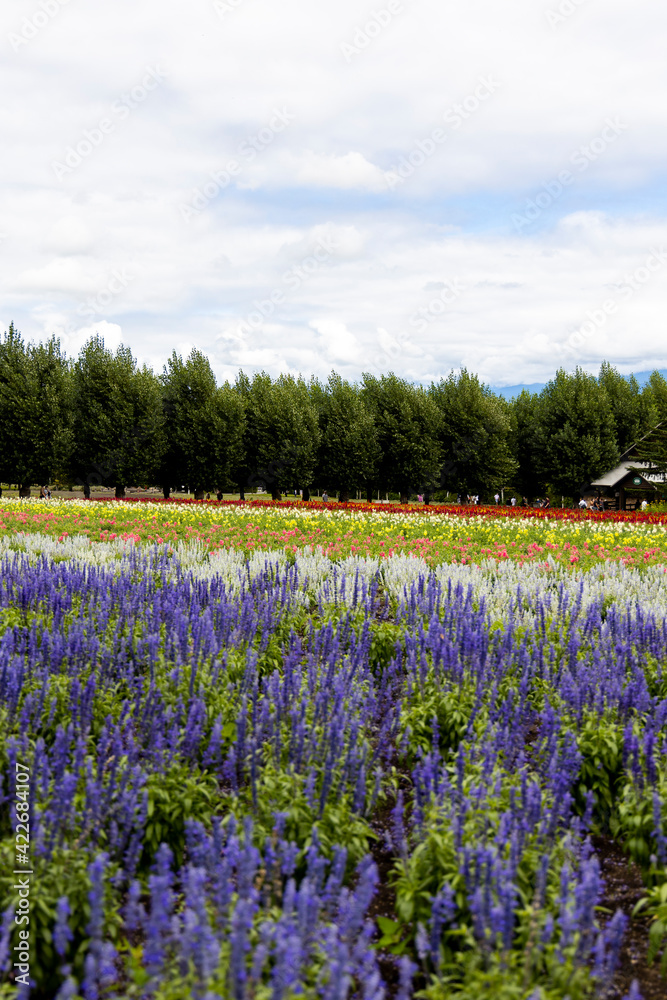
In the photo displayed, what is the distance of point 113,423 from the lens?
43688 millimetres

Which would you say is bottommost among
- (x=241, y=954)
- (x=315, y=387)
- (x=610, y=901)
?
(x=610, y=901)

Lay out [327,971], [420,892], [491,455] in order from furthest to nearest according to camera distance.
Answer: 1. [491,455]
2. [420,892]
3. [327,971]

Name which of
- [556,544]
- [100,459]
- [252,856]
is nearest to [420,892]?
[252,856]

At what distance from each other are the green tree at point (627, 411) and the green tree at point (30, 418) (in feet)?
132

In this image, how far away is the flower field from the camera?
267 centimetres

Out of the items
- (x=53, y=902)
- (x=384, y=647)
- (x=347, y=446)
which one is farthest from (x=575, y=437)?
(x=53, y=902)

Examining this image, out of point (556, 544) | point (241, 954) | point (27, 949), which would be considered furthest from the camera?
point (556, 544)

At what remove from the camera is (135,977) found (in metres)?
2.62

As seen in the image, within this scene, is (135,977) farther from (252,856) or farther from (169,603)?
(169,603)

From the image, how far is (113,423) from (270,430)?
993 cm

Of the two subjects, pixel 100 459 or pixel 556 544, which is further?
pixel 100 459

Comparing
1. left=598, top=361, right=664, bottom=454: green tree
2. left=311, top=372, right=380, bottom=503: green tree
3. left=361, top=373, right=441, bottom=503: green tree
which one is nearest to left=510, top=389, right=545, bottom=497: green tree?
left=598, top=361, right=664, bottom=454: green tree

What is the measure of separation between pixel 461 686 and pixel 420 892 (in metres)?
2.47

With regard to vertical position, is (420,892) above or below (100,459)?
below
